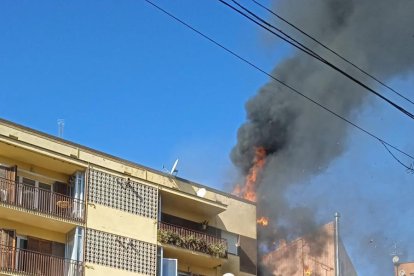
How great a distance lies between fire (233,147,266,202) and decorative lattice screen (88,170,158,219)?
11.8m

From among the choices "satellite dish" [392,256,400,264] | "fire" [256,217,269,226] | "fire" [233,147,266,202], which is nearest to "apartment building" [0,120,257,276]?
"fire" [256,217,269,226]

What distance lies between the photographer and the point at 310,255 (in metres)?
55.1

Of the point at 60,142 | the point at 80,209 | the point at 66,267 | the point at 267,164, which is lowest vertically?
the point at 66,267

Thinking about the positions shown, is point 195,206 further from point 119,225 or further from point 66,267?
point 66,267

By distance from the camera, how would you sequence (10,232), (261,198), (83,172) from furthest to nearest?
(261,198) < (83,172) < (10,232)

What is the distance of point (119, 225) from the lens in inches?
1577

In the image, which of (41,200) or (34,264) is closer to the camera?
(34,264)

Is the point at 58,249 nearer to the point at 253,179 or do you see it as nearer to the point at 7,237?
the point at 7,237

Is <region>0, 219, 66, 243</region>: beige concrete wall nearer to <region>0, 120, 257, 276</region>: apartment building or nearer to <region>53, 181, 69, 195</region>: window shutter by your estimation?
<region>0, 120, 257, 276</region>: apartment building

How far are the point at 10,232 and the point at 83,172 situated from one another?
168 inches

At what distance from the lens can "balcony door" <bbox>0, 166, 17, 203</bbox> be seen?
121ft

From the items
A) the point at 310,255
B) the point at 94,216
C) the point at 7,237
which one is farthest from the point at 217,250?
the point at 310,255

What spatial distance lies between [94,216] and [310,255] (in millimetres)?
19730

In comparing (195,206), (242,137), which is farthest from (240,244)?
(242,137)
